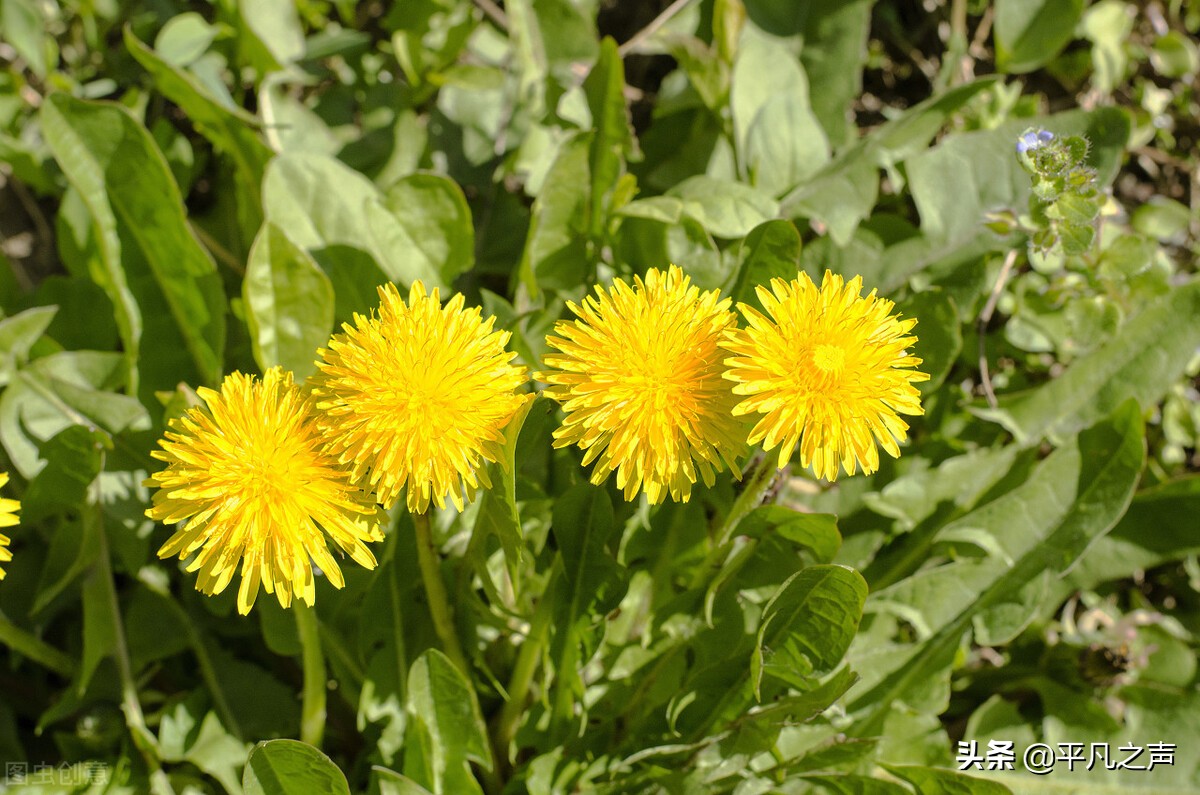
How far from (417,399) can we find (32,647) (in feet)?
5.19

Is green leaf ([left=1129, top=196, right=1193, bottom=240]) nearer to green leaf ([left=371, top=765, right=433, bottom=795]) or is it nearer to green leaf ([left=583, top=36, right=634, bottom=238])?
green leaf ([left=583, top=36, right=634, bottom=238])

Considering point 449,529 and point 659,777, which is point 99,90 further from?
point 659,777

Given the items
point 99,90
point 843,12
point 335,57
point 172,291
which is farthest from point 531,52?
point 99,90

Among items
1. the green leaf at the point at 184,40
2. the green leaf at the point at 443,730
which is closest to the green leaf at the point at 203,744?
the green leaf at the point at 443,730

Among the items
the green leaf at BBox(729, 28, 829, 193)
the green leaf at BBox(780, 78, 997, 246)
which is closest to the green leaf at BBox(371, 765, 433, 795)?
the green leaf at BBox(780, 78, 997, 246)

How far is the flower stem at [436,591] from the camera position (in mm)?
1844

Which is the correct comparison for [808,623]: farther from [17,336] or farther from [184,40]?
[184,40]

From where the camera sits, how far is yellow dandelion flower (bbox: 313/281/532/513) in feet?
5.12

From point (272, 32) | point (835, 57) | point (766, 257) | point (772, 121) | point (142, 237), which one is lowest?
point (766, 257)

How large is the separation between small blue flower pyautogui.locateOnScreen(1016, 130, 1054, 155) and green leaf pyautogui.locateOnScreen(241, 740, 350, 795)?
1946 millimetres

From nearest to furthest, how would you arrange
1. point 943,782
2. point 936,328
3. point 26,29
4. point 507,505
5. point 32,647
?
point 507,505 < point 943,782 < point 936,328 < point 32,647 < point 26,29

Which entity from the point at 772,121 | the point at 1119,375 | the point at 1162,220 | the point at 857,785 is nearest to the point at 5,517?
the point at 857,785

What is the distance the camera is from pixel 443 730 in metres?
2.12

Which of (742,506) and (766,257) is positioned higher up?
(766,257)
